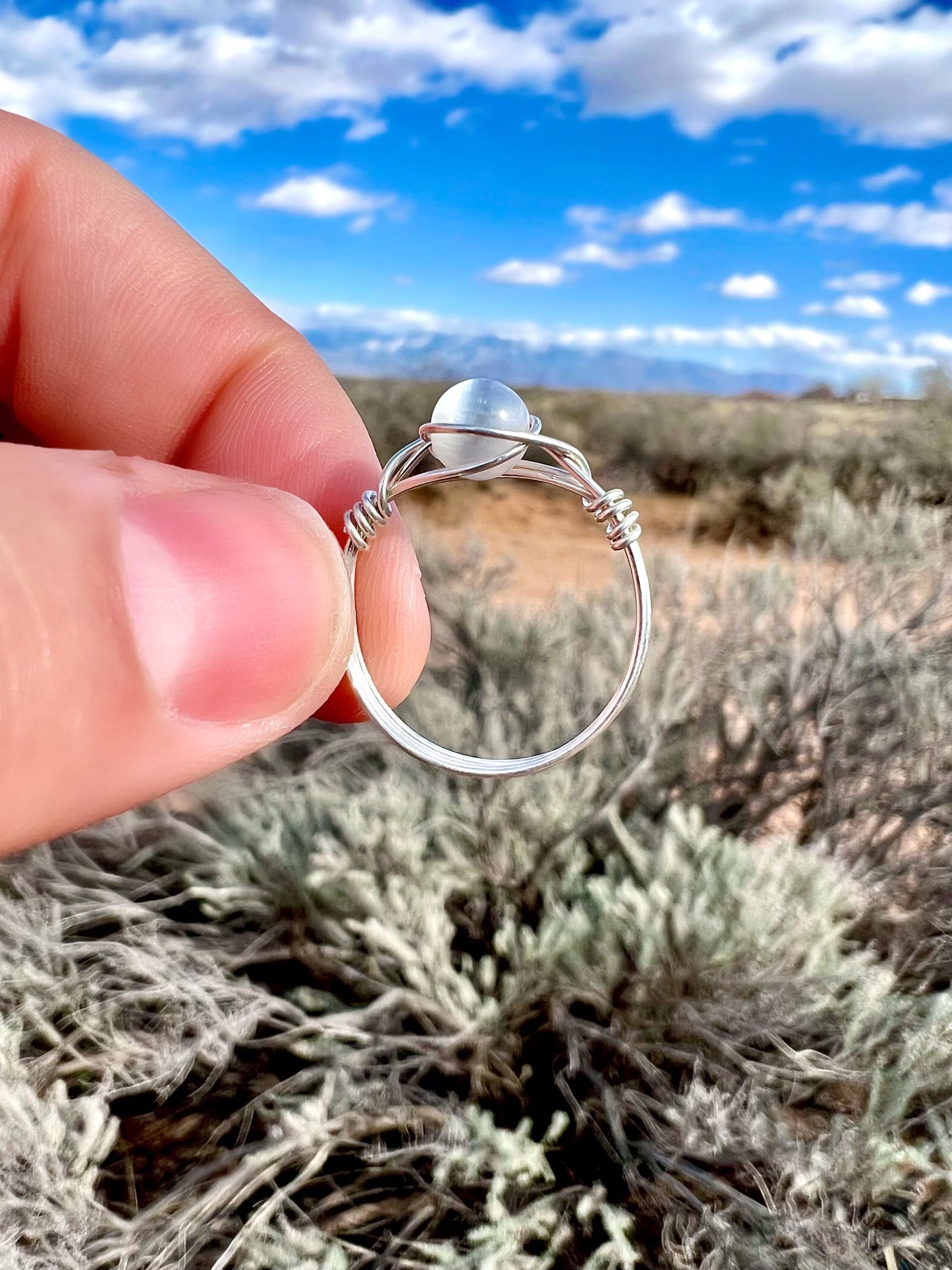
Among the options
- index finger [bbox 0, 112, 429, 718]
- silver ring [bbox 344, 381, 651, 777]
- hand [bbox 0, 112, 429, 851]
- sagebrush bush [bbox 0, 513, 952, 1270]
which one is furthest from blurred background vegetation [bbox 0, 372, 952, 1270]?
index finger [bbox 0, 112, 429, 718]

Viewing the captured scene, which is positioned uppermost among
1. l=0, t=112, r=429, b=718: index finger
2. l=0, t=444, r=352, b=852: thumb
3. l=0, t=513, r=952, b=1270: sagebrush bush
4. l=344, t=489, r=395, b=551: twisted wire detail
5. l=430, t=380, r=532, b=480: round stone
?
l=0, t=112, r=429, b=718: index finger

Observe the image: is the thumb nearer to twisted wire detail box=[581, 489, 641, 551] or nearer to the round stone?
the round stone

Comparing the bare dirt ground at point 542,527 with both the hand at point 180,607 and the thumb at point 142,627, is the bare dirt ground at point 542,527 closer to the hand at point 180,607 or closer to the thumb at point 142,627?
the hand at point 180,607

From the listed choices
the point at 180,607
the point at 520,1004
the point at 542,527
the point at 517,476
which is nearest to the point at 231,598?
the point at 180,607

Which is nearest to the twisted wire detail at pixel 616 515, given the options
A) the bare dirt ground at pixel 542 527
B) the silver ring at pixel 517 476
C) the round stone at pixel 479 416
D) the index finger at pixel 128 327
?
the silver ring at pixel 517 476

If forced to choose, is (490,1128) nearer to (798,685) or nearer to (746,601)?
(798,685)

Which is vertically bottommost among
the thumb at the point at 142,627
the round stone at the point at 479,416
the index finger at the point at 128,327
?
the thumb at the point at 142,627

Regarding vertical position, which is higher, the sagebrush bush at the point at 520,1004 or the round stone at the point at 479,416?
the round stone at the point at 479,416

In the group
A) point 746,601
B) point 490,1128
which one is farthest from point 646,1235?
point 746,601
